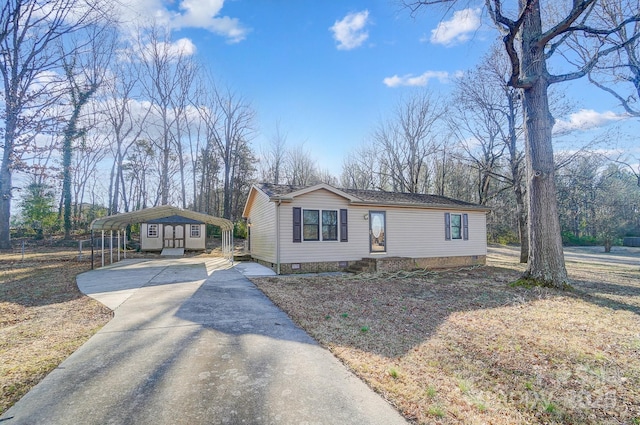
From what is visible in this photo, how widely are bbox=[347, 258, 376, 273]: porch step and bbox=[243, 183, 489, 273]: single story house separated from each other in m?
0.04

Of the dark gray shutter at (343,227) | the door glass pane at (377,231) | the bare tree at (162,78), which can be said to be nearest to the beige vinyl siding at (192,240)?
the bare tree at (162,78)

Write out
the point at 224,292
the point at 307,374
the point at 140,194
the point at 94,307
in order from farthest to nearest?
the point at 140,194
the point at 224,292
the point at 94,307
the point at 307,374

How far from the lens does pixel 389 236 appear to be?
42.7 feet

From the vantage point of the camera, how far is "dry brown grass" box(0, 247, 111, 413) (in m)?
3.20

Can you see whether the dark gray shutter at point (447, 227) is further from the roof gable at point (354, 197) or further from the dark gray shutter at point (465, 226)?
the dark gray shutter at point (465, 226)

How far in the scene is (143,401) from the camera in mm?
2668

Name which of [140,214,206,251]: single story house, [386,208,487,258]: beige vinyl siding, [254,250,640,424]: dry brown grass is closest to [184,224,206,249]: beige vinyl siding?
[140,214,206,251]: single story house

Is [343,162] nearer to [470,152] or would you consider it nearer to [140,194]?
[470,152]

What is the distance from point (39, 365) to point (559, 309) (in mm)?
8399

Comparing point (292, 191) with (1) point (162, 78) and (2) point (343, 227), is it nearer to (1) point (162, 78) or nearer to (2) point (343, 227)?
(2) point (343, 227)

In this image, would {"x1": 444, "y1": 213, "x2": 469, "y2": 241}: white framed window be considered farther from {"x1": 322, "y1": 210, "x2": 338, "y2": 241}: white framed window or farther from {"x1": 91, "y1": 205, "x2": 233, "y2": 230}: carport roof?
{"x1": 91, "y1": 205, "x2": 233, "y2": 230}: carport roof

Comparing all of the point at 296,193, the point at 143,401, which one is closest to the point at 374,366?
the point at 143,401

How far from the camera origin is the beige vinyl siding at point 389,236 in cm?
1130

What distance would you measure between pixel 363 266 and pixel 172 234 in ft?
51.4
